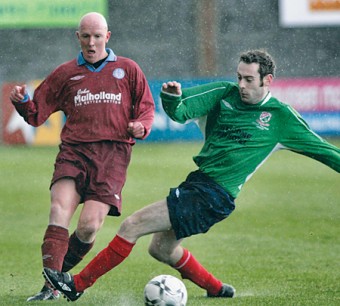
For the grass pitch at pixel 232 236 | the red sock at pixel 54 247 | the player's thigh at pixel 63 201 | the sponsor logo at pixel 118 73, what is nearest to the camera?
the red sock at pixel 54 247

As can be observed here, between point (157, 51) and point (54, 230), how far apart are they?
20.3m

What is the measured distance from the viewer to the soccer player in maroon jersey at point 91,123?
658 centimetres

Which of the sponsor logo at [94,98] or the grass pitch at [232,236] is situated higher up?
the sponsor logo at [94,98]

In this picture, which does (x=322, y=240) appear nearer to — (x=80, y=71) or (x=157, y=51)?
(x=80, y=71)

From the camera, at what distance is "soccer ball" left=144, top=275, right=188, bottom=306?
20.1 feet

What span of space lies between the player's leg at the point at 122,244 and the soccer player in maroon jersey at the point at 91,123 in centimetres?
41

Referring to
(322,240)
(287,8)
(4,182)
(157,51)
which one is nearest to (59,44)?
(157,51)

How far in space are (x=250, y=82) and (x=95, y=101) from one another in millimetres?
1081

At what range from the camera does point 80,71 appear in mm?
6824

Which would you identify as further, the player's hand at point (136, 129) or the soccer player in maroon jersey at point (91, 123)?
the soccer player in maroon jersey at point (91, 123)

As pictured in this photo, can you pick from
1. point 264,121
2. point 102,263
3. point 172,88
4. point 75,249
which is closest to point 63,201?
point 75,249

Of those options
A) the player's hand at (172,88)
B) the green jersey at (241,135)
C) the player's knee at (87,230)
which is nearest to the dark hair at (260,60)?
the green jersey at (241,135)

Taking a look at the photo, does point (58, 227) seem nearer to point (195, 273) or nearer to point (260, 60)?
point (195, 273)

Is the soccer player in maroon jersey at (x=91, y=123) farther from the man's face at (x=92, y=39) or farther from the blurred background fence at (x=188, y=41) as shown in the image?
the blurred background fence at (x=188, y=41)
